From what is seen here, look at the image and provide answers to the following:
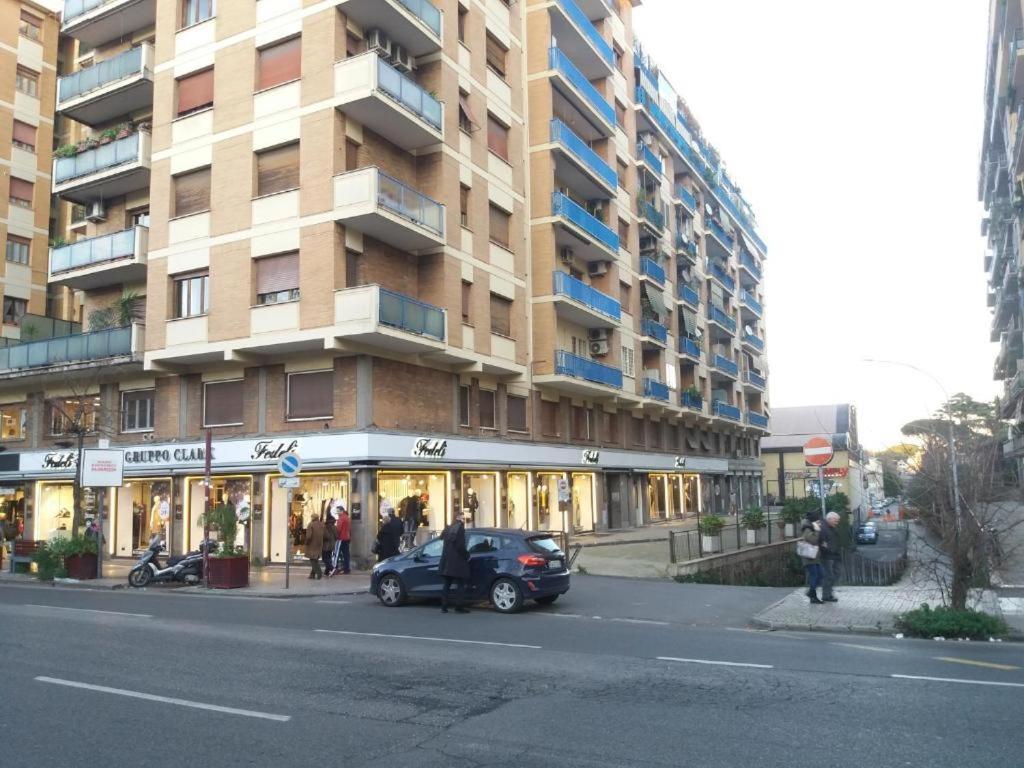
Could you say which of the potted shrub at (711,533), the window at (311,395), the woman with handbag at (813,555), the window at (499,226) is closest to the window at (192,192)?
the window at (311,395)

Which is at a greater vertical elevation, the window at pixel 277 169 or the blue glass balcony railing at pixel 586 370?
the window at pixel 277 169

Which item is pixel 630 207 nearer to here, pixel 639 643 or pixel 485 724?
pixel 639 643

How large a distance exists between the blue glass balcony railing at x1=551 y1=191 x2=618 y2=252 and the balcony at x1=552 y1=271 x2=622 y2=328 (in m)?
2.25

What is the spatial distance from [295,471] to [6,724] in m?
11.7

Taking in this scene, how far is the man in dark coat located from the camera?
563 inches

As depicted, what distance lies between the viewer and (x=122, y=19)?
28188 millimetres

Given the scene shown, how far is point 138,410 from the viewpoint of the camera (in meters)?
27.0

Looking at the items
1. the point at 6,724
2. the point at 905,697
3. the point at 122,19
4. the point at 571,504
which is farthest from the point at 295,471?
the point at 122,19

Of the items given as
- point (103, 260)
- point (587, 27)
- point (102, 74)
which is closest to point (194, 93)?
point (102, 74)

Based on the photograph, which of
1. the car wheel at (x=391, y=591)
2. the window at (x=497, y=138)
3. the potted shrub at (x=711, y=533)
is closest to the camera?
the car wheel at (x=391, y=591)

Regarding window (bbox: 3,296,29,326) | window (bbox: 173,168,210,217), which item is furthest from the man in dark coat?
window (bbox: 3,296,29,326)

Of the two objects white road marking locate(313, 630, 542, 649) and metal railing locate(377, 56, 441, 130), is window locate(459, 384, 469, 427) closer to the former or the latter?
metal railing locate(377, 56, 441, 130)

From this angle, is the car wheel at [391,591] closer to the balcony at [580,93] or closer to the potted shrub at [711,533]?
the potted shrub at [711,533]

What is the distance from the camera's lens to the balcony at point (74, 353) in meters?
25.9
